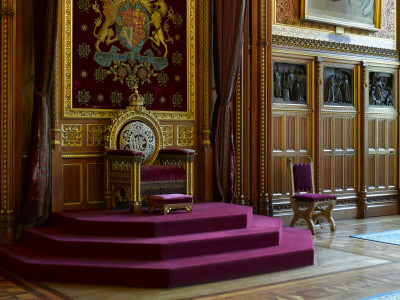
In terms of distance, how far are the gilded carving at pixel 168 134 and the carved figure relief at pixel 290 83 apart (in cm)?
147

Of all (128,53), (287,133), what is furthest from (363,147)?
(128,53)

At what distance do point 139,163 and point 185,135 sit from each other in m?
1.41

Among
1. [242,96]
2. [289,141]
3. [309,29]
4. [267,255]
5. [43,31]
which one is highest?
[309,29]

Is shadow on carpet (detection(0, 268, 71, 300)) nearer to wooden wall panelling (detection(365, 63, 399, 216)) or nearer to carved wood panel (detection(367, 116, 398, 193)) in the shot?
wooden wall panelling (detection(365, 63, 399, 216))

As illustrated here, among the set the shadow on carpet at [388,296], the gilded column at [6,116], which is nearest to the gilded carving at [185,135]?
the gilded column at [6,116]

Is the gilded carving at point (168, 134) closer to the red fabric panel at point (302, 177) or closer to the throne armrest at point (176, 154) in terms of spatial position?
the throne armrest at point (176, 154)

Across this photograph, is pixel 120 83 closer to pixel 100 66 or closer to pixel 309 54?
pixel 100 66

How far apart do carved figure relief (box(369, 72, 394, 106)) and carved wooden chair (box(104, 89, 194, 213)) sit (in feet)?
11.6

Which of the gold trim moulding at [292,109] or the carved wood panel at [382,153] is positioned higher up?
the gold trim moulding at [292,109]

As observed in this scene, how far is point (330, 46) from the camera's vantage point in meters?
7.51

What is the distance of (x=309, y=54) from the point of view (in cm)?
733

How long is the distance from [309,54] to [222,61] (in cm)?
142

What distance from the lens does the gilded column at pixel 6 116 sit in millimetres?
5277

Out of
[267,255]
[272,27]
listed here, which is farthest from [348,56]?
[267,255]
